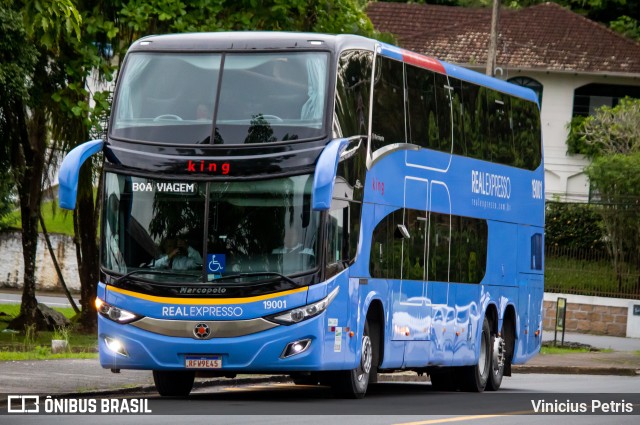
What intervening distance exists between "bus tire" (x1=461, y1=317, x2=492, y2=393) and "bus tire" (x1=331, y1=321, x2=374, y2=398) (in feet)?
13.7

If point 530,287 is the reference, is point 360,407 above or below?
below

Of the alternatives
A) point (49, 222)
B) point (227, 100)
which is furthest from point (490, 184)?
point (49, 222)

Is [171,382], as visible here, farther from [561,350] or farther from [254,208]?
[561,350]

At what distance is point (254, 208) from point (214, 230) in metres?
0.50

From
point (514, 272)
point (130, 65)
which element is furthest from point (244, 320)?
point (514, 272)

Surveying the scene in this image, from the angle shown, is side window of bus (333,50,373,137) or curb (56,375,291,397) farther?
curb (56,375,291,397)

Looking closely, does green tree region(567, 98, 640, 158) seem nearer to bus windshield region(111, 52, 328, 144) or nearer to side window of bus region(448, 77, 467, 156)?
side window of bus region(448, 77, 467, 156)

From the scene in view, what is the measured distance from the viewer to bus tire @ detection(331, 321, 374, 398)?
17141 millimetres

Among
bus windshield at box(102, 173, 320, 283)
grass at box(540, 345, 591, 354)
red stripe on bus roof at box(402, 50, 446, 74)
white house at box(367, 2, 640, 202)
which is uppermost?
white house at box(367, 2, 640, 202)

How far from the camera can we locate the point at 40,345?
25.8m

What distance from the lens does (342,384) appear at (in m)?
17.2

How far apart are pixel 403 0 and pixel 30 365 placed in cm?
4590

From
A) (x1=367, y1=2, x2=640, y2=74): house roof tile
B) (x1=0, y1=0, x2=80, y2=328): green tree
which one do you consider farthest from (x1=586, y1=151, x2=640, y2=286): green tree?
(x1=0, y1=0, x2=80, y2=328): green tree

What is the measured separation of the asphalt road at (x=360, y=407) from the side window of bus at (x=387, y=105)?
316cm
